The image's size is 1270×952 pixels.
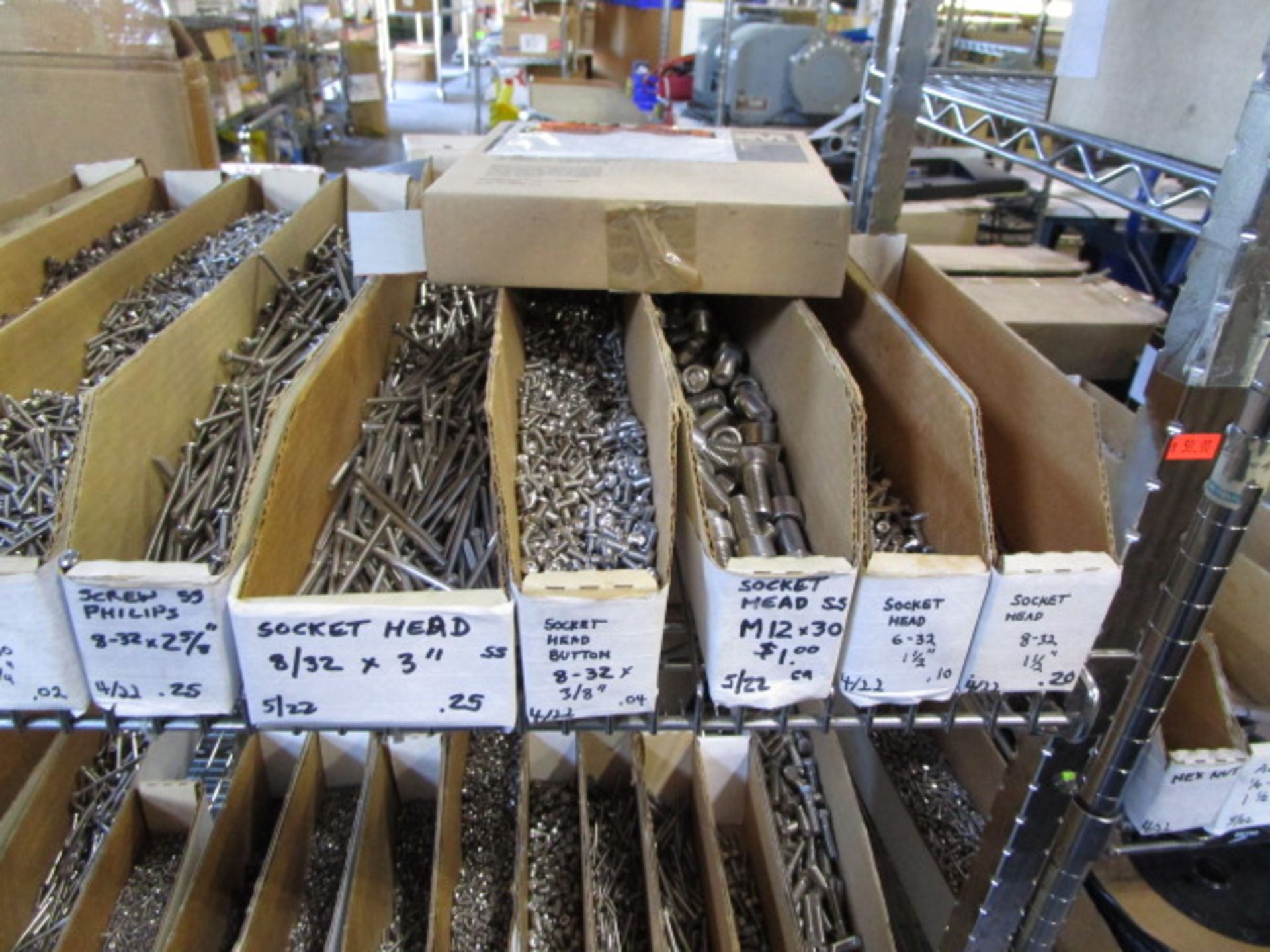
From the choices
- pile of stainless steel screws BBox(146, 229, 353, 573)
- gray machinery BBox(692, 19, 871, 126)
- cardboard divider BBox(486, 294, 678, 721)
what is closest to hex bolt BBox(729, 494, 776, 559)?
cardboard divider BBox(486, 294, 678, 721)

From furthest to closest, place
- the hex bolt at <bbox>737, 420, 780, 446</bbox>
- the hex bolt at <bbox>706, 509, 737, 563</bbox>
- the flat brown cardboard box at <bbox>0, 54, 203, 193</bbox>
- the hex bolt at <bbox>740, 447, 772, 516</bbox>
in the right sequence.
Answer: the flat brown cardboard box at <bbox>0, 54, 203, 193</bbox>, the hex bolt at <bbox>737, 420, 780, 446</bbox>, the hex bolt at <bbox>740, 447, 772, 516</bbox>, the hex bolt at <bbox>706, 509, 737, 563</bbox>

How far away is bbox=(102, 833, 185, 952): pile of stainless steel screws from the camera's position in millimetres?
1181

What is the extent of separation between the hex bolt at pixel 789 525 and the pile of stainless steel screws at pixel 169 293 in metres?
0.78

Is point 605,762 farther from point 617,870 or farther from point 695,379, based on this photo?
point 695,379

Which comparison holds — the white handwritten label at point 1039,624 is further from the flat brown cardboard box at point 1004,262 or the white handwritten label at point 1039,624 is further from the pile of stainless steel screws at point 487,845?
the flat brown cardboard box at point 1004,262

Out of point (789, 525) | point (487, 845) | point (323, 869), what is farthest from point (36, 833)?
point (789, 525)

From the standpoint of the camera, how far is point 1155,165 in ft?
2.80

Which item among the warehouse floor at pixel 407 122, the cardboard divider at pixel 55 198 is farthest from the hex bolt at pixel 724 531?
the warehouse floor at pixel 407 122

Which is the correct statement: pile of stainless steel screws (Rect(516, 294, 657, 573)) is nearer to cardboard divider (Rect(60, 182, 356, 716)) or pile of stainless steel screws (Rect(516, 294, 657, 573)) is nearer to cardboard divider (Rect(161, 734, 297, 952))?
cardboard divider (Rect(60, 182, 356, 716))

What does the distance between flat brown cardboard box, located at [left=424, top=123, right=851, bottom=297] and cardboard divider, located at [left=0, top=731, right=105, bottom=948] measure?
2.81 feet

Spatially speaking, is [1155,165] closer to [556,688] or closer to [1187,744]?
[1187,744]

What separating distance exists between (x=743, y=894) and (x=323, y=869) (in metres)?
0.68

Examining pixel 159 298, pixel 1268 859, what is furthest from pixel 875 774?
pixel 159 298

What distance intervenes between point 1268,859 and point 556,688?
3.70 feet
